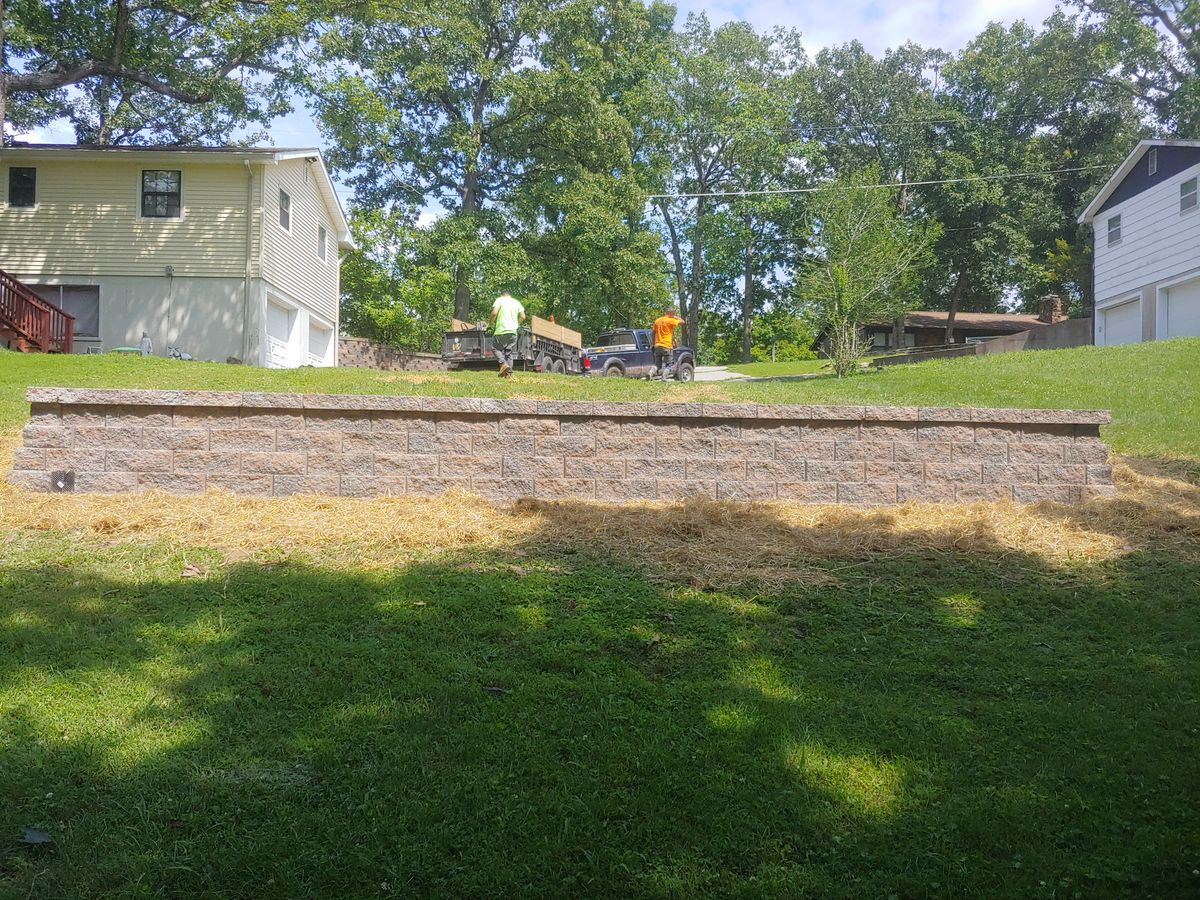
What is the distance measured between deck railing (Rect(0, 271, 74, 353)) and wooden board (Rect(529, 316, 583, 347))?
1013cm

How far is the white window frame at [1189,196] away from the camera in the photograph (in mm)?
20750

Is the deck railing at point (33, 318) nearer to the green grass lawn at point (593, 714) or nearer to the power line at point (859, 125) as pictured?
the green grass lawn at point (593, 714)

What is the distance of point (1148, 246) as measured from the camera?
22.7m

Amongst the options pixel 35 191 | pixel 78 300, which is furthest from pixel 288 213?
pixel 35 191

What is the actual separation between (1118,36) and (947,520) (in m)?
38.8

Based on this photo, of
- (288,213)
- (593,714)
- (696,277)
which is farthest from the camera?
(696,277)

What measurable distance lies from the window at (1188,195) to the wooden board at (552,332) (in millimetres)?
15465

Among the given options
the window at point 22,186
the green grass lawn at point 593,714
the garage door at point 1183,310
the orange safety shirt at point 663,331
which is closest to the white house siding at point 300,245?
the window at point 22,186

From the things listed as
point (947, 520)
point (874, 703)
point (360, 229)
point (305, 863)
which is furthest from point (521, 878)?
point (360, 229)

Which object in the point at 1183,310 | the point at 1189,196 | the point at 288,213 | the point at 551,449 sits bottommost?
the point at 551,449

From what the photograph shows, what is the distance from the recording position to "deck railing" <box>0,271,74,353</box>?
17.0 m

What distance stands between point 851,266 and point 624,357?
578cm

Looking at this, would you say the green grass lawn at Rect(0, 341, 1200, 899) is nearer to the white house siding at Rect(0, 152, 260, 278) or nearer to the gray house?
the white house siding at Rect(0, 152, 260, 278)

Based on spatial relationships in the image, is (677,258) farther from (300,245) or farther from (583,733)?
(583,733)
